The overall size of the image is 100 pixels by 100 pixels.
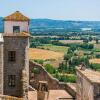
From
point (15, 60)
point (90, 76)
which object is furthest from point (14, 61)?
point (90, 76)

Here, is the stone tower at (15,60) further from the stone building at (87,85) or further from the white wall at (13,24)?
the stone building at (87,85)

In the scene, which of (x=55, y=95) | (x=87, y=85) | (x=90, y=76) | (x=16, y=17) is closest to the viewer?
(x=87, y=85)

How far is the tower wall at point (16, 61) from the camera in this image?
28578mm

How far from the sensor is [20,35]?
93.4 ft

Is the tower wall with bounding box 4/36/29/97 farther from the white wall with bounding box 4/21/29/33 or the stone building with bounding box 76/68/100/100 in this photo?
the stone building with bounding box 76/68/100/100

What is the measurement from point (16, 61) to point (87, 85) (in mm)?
4931

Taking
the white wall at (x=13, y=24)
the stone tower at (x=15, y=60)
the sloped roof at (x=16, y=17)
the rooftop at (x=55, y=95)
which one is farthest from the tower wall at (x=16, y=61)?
the sloped roof at (x=16, y=17)

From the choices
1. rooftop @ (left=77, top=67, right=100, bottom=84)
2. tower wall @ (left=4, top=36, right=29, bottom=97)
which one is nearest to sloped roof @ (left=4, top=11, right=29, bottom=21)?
tower wall @ (left=4, top=36, right=29, bottom=97)

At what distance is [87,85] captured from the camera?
88.3 feet

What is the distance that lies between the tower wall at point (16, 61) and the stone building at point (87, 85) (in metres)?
3.75

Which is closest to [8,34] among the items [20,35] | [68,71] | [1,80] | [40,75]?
[20,35]

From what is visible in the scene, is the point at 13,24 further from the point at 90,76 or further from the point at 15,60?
the point at 90,76

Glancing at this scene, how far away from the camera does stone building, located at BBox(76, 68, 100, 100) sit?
25047mm

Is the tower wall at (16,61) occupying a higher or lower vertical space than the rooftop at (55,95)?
higher
